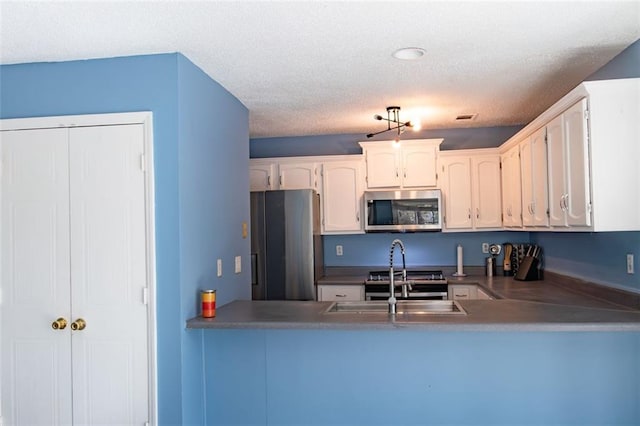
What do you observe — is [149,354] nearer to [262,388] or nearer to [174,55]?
[262,388]

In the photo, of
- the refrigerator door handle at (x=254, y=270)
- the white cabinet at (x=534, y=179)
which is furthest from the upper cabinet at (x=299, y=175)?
the white cabinet at (x=534, y=179)

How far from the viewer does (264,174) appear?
16.6ft

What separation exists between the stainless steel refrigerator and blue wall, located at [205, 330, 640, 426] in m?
1.67

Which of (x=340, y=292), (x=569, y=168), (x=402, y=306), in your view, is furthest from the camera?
(x=340, y=292)

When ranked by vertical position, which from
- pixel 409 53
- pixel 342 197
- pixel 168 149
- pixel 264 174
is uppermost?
pixel 409 53

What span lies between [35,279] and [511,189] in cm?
367

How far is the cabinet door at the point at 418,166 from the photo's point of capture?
481 cm

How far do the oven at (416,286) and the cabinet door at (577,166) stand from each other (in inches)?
71.1

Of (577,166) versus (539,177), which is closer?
(577,166)

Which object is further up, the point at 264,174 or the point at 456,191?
the point at 264,174

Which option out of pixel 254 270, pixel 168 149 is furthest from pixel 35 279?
pixel 254 270

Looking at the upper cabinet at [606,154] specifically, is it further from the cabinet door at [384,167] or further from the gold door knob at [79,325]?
the gold door knob at [79,325]

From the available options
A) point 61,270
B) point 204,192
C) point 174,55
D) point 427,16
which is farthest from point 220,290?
point 427,16

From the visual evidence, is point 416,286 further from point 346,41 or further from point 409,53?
point 346,41
